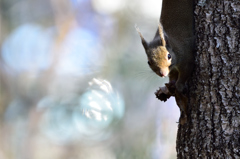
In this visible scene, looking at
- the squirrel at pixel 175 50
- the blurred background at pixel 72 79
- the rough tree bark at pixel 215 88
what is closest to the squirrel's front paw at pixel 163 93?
the squirrel at pixel 175 50

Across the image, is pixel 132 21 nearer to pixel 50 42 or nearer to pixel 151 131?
pixel 50 42

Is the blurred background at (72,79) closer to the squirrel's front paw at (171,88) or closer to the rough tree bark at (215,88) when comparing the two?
the squirrel's front paw at (171,88)

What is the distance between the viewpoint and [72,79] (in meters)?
6.14

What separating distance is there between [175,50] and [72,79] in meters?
4.45

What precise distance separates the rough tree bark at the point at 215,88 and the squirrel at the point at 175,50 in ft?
0.17

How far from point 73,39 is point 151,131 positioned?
7.44 ft

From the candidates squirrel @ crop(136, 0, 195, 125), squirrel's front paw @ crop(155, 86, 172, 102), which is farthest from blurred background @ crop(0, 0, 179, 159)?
Result: squirrel's front paw @ crop(155, 86, 172, 102)

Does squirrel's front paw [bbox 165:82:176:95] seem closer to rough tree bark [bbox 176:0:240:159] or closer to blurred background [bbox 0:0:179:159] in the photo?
rough tree bark [bbox 176:0:240:159]

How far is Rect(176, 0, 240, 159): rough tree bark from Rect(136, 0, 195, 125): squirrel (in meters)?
0.05

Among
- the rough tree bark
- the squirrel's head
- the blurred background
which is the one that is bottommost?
the rough tree bark

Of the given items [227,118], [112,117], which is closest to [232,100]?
[227,118]

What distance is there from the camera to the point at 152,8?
612 cm

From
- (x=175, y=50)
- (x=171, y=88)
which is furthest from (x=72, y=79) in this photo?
(x=171, y=88)

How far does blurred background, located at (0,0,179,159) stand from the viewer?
5.84 meters
